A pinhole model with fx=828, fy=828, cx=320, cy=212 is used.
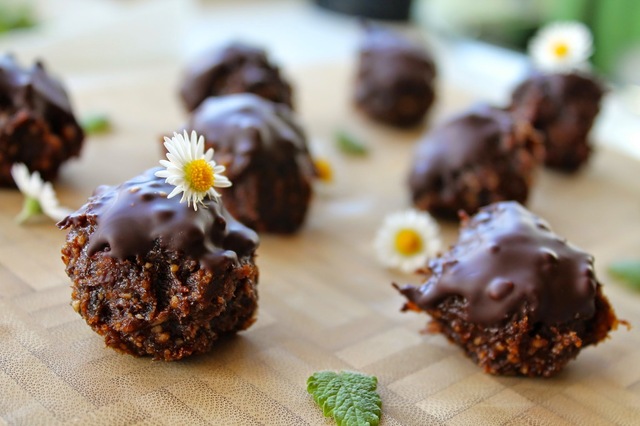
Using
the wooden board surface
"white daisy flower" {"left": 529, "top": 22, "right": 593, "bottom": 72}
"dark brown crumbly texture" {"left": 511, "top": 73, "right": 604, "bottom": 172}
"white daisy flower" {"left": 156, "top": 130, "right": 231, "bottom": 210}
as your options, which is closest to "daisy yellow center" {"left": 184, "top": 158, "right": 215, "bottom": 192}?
"white daisy flower" {"left": 156, "top": 130, "right": 231, "bottom": 210}

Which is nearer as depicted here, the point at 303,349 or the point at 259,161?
the point at 303,349

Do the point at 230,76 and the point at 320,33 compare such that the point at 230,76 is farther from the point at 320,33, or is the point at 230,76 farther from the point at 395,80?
the point at 320,33

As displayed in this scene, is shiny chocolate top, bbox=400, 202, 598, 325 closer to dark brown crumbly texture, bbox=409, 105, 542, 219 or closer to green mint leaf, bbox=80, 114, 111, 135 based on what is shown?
dark brown crumbly texture, bbox=409, 105, 542, 219

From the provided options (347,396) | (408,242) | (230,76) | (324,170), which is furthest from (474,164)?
(347,396)

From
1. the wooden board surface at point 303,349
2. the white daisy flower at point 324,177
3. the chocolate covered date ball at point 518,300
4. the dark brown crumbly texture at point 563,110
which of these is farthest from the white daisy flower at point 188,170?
the dark brown crumbly texture at point 563,110

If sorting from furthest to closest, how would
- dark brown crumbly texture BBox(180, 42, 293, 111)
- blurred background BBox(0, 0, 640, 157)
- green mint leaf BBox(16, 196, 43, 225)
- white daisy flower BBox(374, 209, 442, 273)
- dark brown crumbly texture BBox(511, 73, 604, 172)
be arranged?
blurred background BBox(0, 0, 640, 157), dark brown crumbly texture BBox(511, 73, 604, 172), dark brown crumbly texture BBox(180, 42, 293, 111), white daisy flower BBox(374, 209, 442, 273), green mint leaf BBox(16, 196, 43, 225)

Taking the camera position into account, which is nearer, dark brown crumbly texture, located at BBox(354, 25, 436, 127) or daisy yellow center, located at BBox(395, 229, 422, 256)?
daisy yellow center, located at BBox(395, 229, 422, 256)
